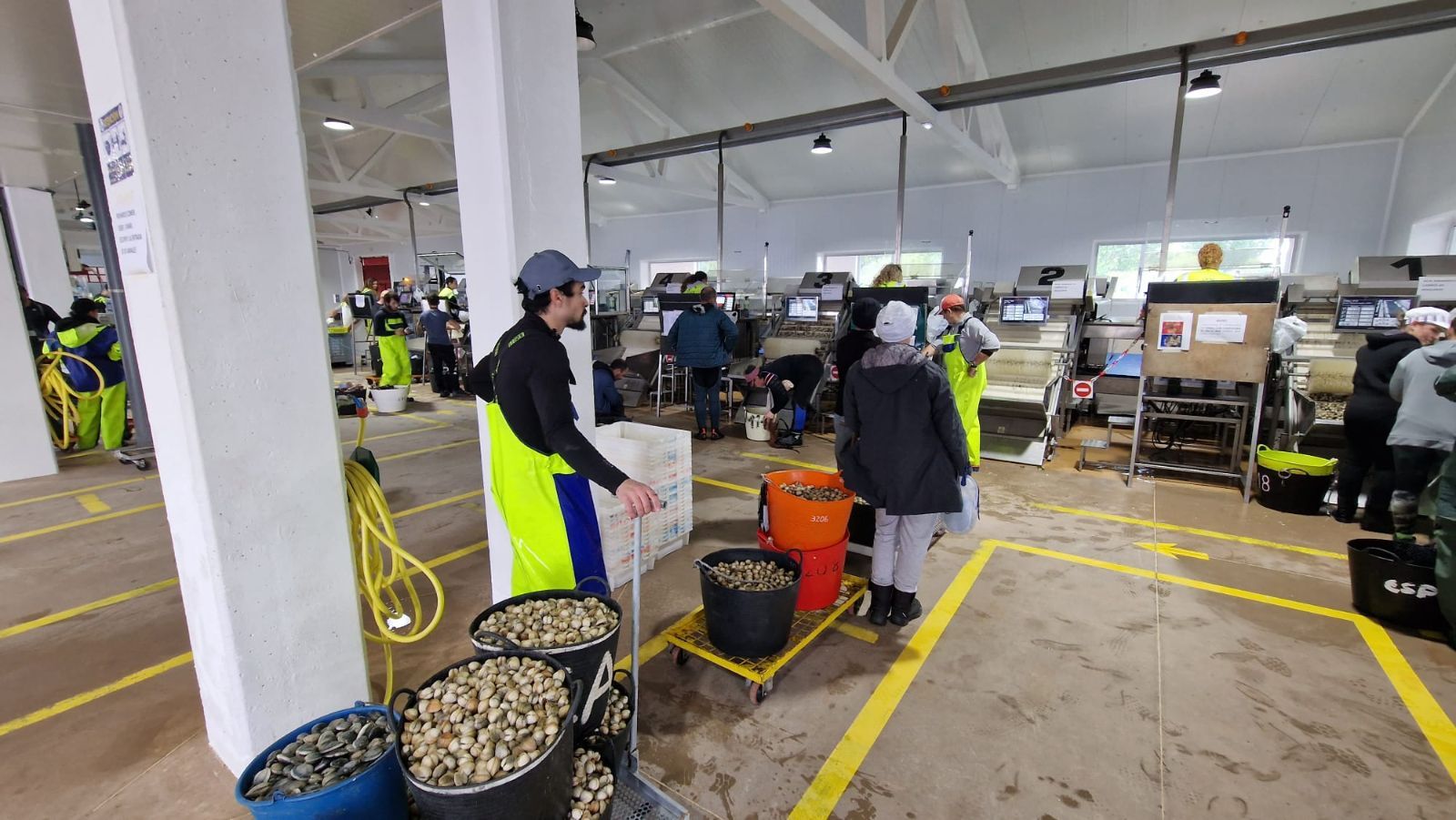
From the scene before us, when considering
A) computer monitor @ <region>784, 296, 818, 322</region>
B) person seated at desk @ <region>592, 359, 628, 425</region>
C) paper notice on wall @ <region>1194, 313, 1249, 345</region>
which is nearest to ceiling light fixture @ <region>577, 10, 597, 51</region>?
person seated at desk @ <region>592, 359, 628, 425</region>

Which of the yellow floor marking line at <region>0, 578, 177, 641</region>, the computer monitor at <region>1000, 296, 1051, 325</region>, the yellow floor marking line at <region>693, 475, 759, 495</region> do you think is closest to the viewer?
the yellow floor marking line at <region>0, 578, 177, 641</region>

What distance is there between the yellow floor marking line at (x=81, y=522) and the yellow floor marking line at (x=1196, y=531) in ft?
21.8

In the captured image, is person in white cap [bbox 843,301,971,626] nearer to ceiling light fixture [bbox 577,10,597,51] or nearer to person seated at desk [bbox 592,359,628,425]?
person seated at desk [bbox 592,359,628,425]

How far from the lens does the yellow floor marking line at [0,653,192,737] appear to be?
221 cm

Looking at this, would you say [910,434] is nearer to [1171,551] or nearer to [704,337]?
[1171,551]

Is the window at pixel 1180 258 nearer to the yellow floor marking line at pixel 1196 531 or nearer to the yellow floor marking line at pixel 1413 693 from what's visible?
the yellow floor marking line at pixel 1196 531

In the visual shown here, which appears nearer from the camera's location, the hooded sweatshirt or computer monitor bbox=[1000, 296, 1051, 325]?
the hooded sweatshirt

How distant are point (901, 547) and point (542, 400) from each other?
73.2 inches

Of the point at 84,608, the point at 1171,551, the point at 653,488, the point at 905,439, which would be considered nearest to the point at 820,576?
the point at 905,439

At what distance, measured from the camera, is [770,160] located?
1223cm

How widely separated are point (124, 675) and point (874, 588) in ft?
10.8

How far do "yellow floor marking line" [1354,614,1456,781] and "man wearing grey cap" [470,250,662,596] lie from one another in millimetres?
2906

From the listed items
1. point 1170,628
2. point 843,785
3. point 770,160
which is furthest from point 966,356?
point 770,160

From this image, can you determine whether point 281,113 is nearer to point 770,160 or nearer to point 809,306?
point 809,306
